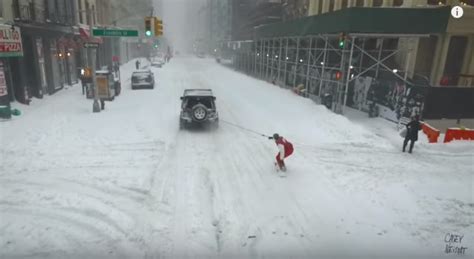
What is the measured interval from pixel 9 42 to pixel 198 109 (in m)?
9.72

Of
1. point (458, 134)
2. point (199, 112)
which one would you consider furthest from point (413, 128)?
point (199, 112)

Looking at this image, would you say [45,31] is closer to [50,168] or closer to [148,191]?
[50,168]

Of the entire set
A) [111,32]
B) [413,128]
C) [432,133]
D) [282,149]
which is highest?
[111,32]

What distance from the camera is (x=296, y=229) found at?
6754 millimetres

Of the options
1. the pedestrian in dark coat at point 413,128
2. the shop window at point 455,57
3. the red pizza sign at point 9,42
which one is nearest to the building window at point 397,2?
the shop window at point 455,57

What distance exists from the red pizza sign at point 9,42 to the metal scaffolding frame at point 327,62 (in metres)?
16.3

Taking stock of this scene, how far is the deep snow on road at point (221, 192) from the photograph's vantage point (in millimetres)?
6238

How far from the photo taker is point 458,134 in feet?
42.2

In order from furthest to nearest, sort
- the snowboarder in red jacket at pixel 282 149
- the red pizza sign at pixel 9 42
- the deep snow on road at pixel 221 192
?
the red pizza sign at pixel 9 42 → the snowboarder in red jacket at pixel 282 149 → the deep snow on road at pixel 221 192

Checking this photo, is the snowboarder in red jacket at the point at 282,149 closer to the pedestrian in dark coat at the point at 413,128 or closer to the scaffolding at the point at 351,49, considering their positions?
the pedestrian in dark coat at the point at 413,128

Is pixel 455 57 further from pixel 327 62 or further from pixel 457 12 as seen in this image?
pixel 327 62

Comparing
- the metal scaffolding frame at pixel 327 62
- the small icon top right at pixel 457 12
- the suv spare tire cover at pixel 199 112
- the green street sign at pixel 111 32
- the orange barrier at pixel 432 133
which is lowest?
the orange barrier at pixel 432 133

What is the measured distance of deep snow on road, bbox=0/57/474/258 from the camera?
6238mm

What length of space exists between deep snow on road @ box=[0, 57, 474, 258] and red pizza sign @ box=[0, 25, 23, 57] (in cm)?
317
